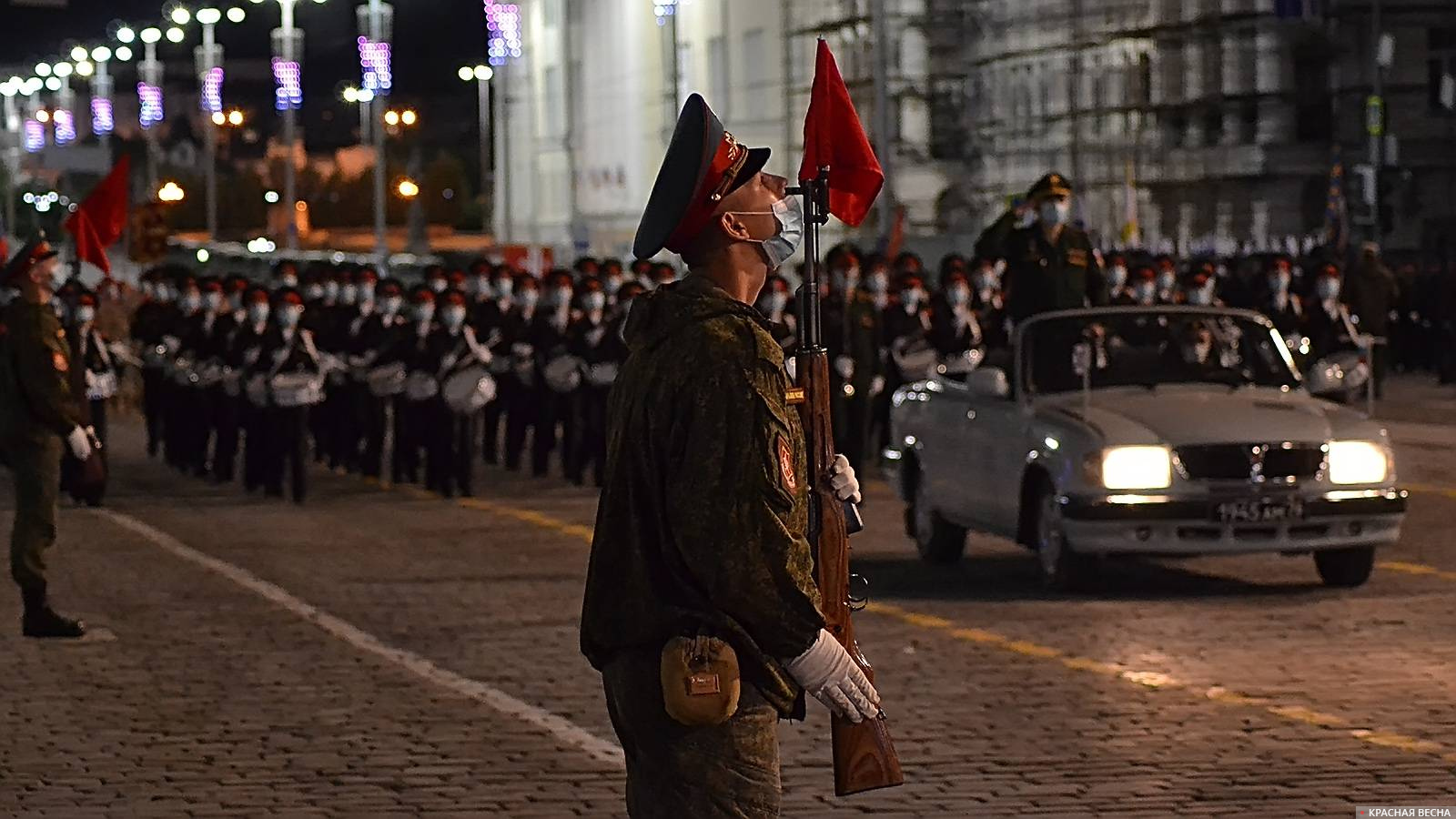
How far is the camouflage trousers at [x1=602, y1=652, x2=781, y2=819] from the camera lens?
530cm

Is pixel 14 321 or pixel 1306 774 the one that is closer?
pixel 1306 774

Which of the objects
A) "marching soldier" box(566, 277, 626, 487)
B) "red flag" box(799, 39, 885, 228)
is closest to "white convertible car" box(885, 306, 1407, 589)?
"marching soldier" box(566, 277, 626, 487)

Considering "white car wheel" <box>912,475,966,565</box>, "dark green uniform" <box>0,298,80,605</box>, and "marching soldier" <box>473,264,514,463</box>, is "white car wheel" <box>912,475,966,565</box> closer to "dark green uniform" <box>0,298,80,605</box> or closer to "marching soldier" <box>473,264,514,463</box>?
"dark green uniform" <box>0,298,80,605</box>

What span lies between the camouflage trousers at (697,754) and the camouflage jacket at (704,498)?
0.15ft

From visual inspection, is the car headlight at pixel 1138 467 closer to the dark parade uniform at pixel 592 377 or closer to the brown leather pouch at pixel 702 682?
the brown leather pouch at pixel 702 682

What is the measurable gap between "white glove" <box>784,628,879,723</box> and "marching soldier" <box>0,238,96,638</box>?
9383 millimetres

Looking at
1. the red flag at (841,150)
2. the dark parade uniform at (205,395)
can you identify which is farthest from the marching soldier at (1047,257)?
the red flag at (841,150)

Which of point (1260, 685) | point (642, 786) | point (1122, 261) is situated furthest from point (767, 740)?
point (1122, 261)

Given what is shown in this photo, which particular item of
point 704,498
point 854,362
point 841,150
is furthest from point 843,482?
point 854,362

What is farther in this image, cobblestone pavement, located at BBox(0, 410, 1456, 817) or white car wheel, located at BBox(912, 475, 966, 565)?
white car wheel, located at BBox(912, 475, 966, 565)

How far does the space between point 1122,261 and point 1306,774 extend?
18791 millimetres

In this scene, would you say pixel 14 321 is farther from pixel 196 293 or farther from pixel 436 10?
pixel 436 10

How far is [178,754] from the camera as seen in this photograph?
10.9m

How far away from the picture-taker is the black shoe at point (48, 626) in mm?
14500
